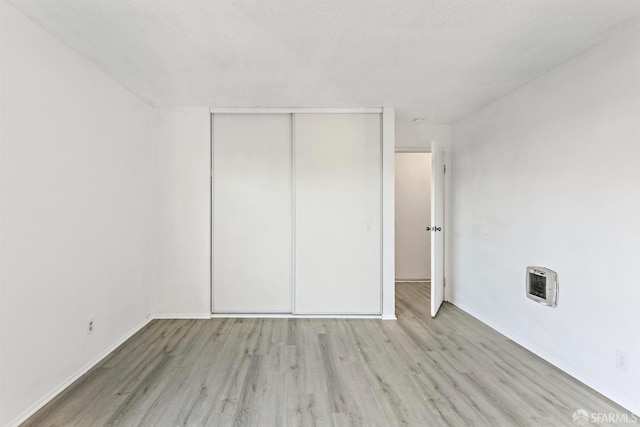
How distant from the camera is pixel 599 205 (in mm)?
2287

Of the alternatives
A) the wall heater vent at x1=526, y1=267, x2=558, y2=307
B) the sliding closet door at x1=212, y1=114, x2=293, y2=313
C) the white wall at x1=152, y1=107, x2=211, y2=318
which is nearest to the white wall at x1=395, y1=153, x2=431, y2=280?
the sliding closet door at x1=212, y1=114, x2=293, y2=313

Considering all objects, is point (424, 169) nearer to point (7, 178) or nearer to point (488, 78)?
point (488, 78)

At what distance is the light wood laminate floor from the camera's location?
199cm

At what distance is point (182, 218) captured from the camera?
3.78m

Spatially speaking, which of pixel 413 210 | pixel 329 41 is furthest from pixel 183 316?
pixel 413 210

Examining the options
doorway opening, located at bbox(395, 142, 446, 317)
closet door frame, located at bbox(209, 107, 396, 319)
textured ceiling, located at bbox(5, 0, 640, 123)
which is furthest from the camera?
doorway opening, located at bbox(395, 142, 446, 317)

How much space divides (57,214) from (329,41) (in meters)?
2.28

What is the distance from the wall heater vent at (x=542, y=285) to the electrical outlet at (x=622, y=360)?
0.54 metres

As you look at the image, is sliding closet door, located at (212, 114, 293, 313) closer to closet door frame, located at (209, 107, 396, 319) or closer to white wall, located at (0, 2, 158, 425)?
closet door frame, located at (209, 107, 396, 319)

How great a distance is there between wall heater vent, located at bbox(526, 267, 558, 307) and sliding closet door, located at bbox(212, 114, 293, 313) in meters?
2.46

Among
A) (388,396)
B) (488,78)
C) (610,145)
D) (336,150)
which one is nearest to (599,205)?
(610,145)

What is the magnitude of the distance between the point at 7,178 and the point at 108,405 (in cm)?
155

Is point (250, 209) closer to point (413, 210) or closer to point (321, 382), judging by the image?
point (321, 382)

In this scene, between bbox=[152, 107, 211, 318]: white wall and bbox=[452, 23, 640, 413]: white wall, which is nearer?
bbox=[452, 23, 640, 413]: white wall
